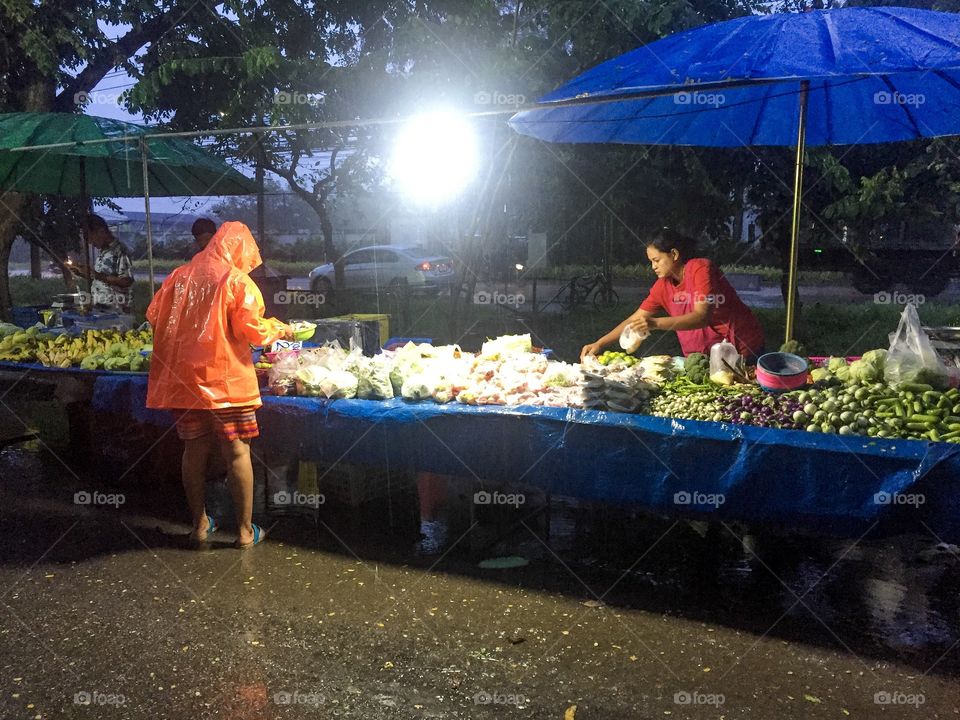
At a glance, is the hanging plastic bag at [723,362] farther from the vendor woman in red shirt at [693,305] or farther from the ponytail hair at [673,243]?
the ponytail hair at [673,243]

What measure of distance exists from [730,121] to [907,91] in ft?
4.75

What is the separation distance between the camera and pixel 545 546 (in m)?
4.73

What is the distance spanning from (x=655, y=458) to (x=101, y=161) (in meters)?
8.05

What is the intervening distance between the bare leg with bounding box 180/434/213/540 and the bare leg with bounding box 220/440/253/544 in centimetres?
13

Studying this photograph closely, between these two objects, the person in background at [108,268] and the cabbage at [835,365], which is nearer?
the cabbage at [835,365]

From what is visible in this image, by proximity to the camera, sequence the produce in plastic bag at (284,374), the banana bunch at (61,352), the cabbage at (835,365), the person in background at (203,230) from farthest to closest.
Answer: the banana bunch at (61,352)
the person in background at (203,230)
the produce in plastic bag at (284,374)
the cabbage at (835,365)

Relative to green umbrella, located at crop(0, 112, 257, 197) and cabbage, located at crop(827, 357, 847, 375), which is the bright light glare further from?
cabbage, located at crop(827, 357, 847, 375)

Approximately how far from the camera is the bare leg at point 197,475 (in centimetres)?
464

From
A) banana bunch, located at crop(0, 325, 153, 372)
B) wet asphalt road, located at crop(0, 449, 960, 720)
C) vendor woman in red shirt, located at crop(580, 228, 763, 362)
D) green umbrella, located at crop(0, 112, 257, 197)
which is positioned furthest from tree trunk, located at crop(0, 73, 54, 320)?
vendor woman in red shirt, located at crop(580, 228, 763, 362)

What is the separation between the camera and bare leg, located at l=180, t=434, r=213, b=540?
464 centimetres

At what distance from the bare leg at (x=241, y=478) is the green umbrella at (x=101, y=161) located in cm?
191

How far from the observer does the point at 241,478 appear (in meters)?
4.61

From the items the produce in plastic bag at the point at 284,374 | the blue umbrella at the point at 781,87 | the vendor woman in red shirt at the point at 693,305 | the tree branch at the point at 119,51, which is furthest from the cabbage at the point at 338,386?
the tree branch at the point at 119,51

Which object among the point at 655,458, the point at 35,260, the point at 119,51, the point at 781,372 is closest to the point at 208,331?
the point at 655,458
